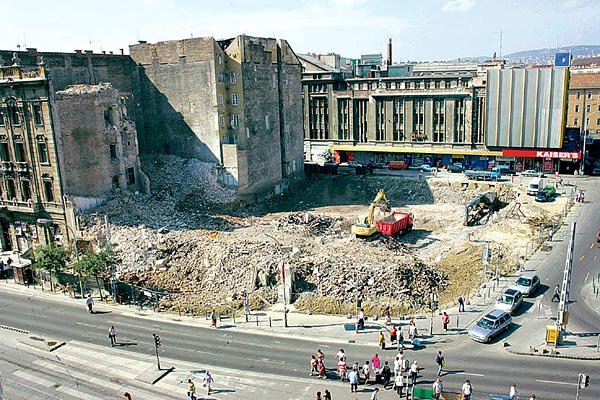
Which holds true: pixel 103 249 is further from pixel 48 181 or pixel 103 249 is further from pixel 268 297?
pixel 268 297

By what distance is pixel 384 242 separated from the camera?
53.7 metres

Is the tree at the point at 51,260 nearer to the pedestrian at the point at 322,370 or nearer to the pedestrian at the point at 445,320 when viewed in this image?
the pedestrian at the point at 322,370

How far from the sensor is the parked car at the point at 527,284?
37.6 metres

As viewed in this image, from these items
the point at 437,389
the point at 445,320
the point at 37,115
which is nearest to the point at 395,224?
the point at 445,320

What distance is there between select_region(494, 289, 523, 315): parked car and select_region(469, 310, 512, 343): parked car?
5.18 ft

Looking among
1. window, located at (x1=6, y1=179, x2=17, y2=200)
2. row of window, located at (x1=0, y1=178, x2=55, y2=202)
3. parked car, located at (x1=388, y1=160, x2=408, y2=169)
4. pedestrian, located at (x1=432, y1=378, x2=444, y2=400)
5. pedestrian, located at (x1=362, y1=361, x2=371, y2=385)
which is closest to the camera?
pedestrian, located at (x1=432, y1=378, x2=444, y2=400)

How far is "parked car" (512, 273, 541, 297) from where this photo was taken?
37594 mm

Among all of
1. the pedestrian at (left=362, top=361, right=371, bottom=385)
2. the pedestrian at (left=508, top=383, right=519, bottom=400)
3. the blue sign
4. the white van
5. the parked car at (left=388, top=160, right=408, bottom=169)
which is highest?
the blue sign

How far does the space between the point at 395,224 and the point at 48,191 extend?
3755cm

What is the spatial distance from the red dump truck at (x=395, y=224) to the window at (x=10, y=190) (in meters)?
40.3

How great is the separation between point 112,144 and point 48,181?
8039mm

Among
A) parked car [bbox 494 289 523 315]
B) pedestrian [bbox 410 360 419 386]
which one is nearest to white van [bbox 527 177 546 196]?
parked car [bbox 494 289 523 315]

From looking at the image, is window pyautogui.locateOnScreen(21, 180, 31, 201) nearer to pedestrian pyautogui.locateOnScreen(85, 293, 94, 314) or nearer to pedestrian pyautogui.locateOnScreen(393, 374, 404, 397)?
pedestrian pyautogui.locateOnScreen(85, 293, 94, 314)

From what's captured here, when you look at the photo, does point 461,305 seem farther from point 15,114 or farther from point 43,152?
point 15,114
